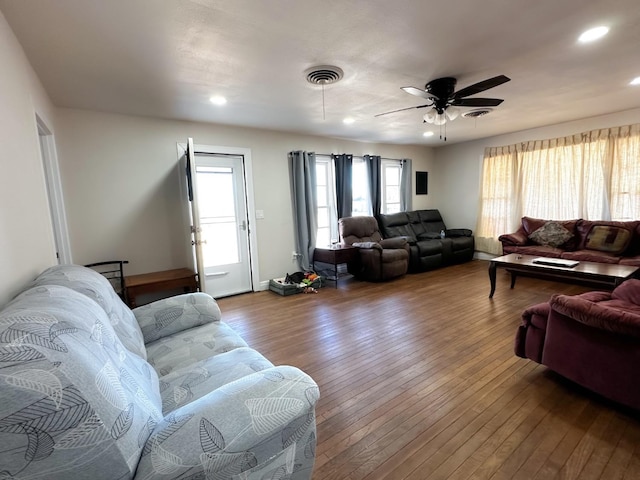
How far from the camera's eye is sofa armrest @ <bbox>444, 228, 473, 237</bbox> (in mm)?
6275

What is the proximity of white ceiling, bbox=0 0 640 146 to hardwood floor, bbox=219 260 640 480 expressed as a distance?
2.44 metres

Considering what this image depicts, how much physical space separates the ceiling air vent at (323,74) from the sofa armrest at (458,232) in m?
4.71

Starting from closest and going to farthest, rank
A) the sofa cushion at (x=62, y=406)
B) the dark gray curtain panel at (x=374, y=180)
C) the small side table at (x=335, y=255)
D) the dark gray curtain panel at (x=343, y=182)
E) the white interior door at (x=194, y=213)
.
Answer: the sofa cushion at (x=62, y=406)
the white interior door at (x=194, y=213)
the small side table at (x=335, y=255)
the dark gray curtain panel at (x=343, y=182)
the dark gray curtain panel at (x=374, y=180)

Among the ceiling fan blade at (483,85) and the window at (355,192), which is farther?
the window at (355,192)

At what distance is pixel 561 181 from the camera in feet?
16.8

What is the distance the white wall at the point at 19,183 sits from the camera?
139cm

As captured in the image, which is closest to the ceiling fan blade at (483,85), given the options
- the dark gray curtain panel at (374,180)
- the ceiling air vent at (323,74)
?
the ceiling air vent at (323,74)

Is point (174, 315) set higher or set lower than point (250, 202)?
lower

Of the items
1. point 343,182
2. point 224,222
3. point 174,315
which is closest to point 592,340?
point 174,315

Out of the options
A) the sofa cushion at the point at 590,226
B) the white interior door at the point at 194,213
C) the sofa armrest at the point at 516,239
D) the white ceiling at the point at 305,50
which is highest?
the white ceiling at the point at 305,50

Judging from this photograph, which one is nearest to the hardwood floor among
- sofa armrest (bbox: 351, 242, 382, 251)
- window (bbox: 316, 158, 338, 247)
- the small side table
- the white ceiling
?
the small side table

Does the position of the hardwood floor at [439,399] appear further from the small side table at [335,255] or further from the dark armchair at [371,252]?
the dark armchair at [371,252]

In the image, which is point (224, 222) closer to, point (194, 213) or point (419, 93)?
point (194, 213)

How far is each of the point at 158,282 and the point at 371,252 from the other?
9.85 feet
